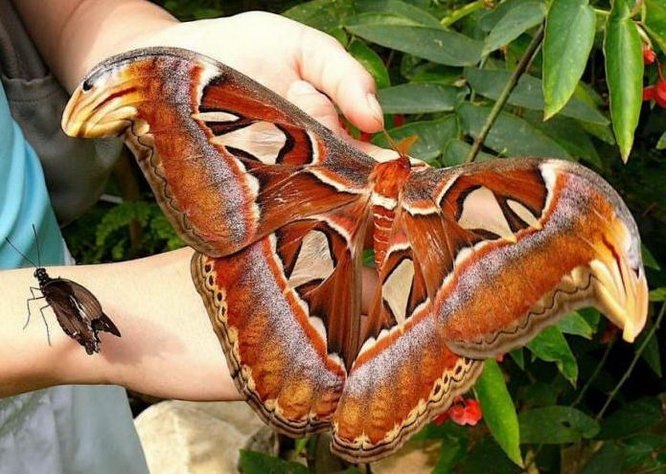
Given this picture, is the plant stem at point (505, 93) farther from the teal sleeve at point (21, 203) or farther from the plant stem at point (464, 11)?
the teal sleeve at point (21, 203)

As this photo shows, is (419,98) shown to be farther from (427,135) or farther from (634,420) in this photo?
(634,420)

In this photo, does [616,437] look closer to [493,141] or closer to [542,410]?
[542,410]

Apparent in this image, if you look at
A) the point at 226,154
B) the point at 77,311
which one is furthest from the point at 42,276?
the point at 226,154

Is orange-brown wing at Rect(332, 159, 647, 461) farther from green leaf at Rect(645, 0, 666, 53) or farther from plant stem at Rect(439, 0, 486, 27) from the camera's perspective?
plant stem at Rect(439, 0, 486, 27)

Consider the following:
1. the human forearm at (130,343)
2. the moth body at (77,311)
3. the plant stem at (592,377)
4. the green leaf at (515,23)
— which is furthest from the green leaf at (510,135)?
the plant stem at (592,377)

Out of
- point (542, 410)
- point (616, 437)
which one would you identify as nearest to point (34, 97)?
point (542, 410)

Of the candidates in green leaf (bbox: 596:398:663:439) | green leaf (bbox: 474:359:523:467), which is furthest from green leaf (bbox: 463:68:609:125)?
green leaf (bbox: 596:398:663:439)

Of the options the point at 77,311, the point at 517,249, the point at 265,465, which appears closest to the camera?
the point at 517,249
